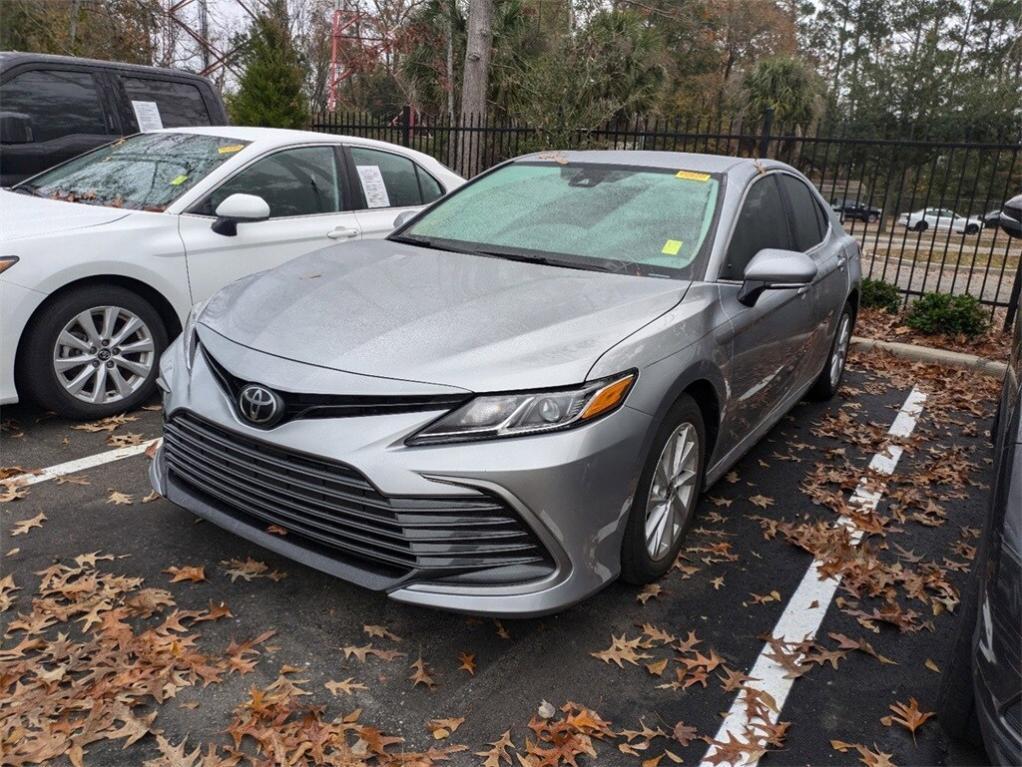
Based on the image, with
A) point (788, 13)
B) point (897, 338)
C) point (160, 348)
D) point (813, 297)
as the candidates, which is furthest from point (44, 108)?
point (788, 13)

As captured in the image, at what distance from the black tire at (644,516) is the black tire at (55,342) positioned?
3062 millimetres

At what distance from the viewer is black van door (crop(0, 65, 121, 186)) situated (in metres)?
6.08

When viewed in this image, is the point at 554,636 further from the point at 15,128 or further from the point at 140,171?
the point at 15,128

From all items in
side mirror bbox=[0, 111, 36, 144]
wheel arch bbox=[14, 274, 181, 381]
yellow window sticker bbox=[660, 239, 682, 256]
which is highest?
side mirror bbox=[0, 111, 36, 144]

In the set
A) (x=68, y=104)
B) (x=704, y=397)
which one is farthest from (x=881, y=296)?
(x=68, y=104)

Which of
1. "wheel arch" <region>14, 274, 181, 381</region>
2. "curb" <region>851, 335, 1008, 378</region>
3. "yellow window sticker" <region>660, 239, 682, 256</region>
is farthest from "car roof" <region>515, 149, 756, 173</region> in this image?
"curb" <region>851, 335, 1008, 378</region>

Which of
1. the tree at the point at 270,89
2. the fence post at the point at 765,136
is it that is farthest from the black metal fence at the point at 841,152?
the tree at the point at 270,89

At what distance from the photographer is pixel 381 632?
2838 mm

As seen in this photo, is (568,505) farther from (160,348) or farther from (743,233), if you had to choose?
(160,348)

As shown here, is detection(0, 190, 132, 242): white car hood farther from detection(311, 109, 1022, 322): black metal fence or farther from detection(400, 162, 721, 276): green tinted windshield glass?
detection(311, 109, 1022, 322): black metal fence

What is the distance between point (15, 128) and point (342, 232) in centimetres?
281

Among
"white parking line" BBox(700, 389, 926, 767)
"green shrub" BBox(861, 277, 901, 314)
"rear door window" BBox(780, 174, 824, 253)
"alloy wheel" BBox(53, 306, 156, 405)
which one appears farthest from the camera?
"green shrub" BBox(861, 277, 901, 314)

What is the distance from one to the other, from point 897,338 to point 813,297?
147 inches

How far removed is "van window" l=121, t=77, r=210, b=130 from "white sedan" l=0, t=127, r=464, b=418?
60.2 inches
